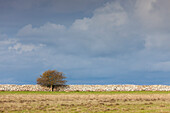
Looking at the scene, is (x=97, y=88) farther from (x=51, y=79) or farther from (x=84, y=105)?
(x=84, y=105)

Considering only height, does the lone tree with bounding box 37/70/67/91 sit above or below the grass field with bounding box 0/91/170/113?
above

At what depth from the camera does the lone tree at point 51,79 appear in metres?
60.6

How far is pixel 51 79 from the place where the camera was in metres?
60.8

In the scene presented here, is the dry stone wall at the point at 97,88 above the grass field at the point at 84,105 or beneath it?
above

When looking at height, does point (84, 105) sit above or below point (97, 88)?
below

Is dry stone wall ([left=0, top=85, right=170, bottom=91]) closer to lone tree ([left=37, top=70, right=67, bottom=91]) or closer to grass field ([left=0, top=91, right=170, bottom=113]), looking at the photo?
lone tree ([left=37, top=70, right=67, bottom=91])

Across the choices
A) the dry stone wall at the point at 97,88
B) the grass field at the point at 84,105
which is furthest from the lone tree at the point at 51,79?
the grass field at the point at 84,105

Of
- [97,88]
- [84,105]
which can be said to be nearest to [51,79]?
[97,88]

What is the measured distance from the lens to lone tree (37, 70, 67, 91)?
60.6 metres

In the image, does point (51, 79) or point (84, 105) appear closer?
point (84, 105)

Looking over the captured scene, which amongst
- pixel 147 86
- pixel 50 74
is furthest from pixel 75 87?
pixel 147 86

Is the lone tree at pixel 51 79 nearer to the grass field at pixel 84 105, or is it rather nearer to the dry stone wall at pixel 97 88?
the dry stone wall at pixel 97 88

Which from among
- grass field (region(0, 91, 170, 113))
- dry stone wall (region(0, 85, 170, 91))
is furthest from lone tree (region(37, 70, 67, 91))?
grass field (region(0, 91, 170, 113))

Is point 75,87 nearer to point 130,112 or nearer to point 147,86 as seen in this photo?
point 147,86
